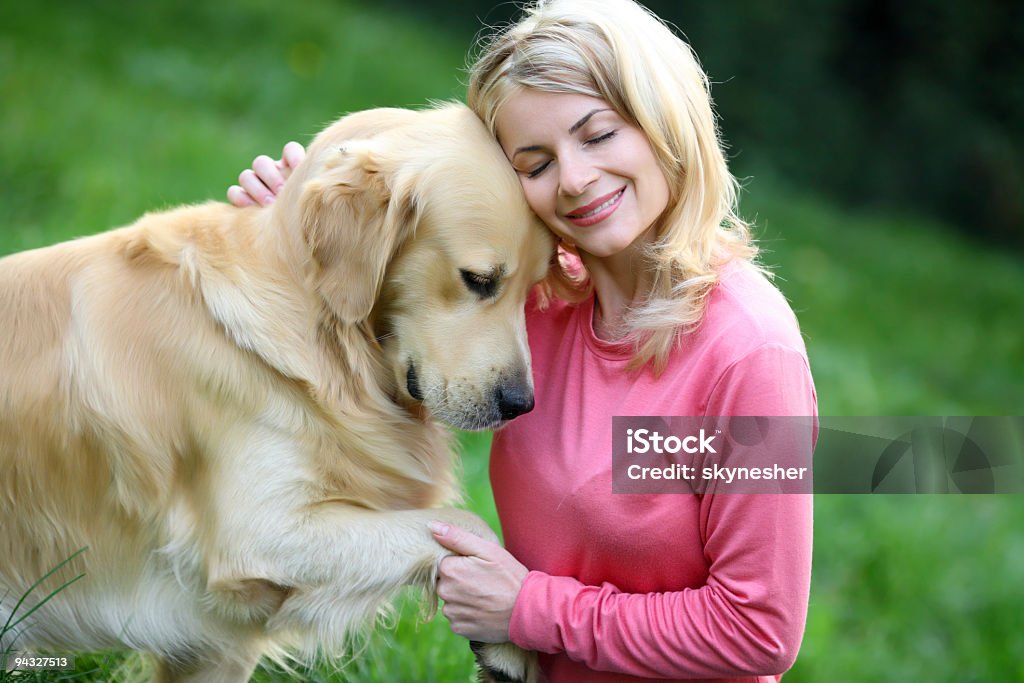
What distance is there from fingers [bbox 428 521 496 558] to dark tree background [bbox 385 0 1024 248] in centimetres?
1085

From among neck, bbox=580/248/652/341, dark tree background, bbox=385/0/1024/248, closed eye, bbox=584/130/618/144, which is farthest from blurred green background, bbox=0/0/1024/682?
closed eye, bbox=584/130/618/144

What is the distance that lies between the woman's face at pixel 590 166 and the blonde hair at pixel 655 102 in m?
0.03

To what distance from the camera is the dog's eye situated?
2.67m

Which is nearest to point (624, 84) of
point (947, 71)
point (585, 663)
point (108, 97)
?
point (585, 663)

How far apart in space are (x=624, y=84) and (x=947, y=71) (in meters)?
12.6

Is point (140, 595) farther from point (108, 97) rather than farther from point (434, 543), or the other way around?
point (108, 97)

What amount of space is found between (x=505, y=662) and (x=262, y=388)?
2.99 feet

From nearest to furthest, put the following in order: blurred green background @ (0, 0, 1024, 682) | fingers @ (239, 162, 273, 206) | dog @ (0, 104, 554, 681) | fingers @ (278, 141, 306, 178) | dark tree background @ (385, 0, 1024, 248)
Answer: dog @ (0, 104, 554, 681) < fingers @ (239, 162, 273, 206) < fingers @ (278, 141, 306, 178) < blurred green background @ (0, 0, 1024, 682) < dark tree background @ (385, 0, 1024, 248)

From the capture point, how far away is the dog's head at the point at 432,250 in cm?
260

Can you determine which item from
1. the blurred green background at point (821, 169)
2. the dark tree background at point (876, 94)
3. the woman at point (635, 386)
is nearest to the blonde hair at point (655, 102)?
the woman at point (635, 386)

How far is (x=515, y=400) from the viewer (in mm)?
2625

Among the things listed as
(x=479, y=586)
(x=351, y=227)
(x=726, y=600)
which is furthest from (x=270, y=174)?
(x=726, y=600)

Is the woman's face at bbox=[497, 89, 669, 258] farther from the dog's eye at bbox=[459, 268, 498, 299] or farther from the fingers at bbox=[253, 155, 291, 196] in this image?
the fingers at bbox=[253, 155, 291, 196]

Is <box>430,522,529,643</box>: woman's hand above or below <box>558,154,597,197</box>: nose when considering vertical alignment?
below
